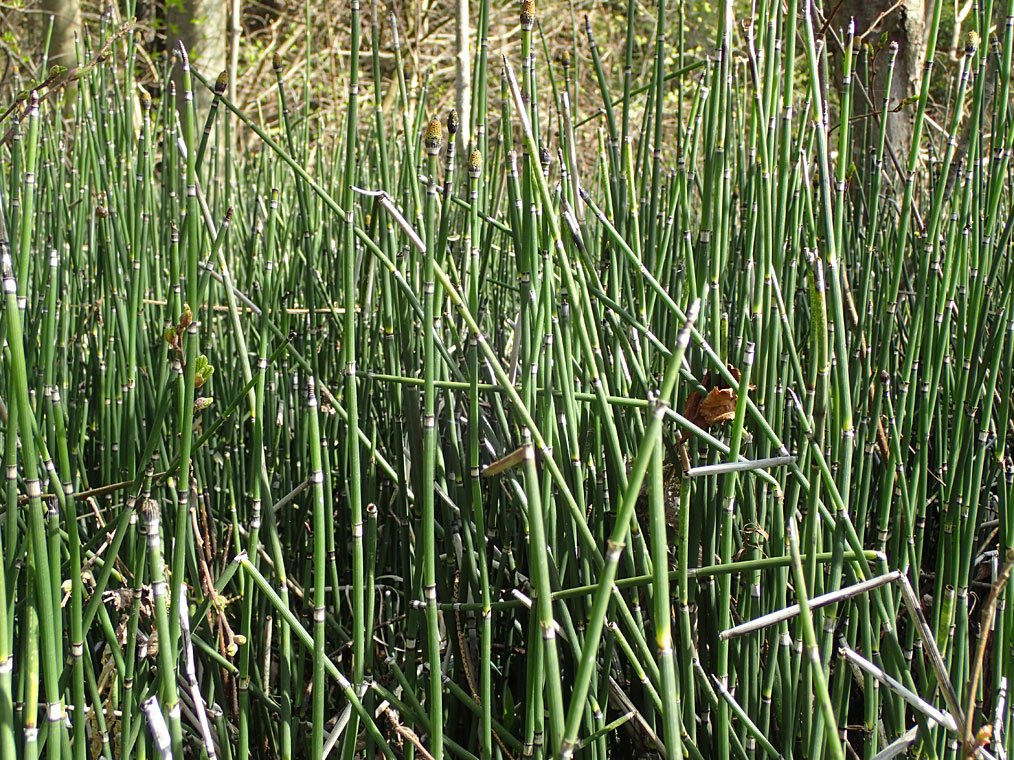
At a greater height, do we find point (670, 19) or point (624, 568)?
point (670, 19)

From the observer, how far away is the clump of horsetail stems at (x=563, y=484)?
70 cm

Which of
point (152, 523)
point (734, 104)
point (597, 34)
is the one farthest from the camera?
point (597, 34)

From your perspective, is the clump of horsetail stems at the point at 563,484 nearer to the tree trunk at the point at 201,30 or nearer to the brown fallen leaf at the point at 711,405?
the brown fallen leaf at the point at 711,405

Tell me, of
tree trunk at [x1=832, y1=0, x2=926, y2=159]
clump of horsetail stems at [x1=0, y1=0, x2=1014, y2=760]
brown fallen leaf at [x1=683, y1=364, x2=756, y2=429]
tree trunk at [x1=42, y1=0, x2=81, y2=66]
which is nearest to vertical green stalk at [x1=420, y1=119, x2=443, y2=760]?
clump of horsetail stems at [x1=0, y1=0, x2=1014, y2=760]

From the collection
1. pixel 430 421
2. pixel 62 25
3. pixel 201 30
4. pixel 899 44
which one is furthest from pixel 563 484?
pixel 201 30

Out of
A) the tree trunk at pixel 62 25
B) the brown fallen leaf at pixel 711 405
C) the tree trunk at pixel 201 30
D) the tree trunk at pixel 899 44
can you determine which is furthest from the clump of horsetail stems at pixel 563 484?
the tree trunk at pixel 201 30

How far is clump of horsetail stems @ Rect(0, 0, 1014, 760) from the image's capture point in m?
0.70

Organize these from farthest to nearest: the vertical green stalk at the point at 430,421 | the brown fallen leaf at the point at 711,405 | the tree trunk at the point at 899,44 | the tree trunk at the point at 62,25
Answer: the tree trunk at the point at 62,25, the tree trunk at the point at 899,44, the brown fallen leaf at the point at 711,405, the vertical green stalk at the point at 430,421

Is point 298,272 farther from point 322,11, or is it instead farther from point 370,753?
point 322,11

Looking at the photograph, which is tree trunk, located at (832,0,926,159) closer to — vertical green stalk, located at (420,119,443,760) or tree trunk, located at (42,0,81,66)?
vertical green stalk, located at (420,119,443,760)

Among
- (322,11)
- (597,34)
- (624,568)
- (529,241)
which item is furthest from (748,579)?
(597,34)

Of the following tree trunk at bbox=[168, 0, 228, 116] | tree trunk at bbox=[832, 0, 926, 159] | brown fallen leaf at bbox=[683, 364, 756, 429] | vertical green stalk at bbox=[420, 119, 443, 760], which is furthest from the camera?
tree trunk at bbox=[168, 0, 228, 116]

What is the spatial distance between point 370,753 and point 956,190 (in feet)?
2.89

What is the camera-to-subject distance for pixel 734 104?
1078mm
